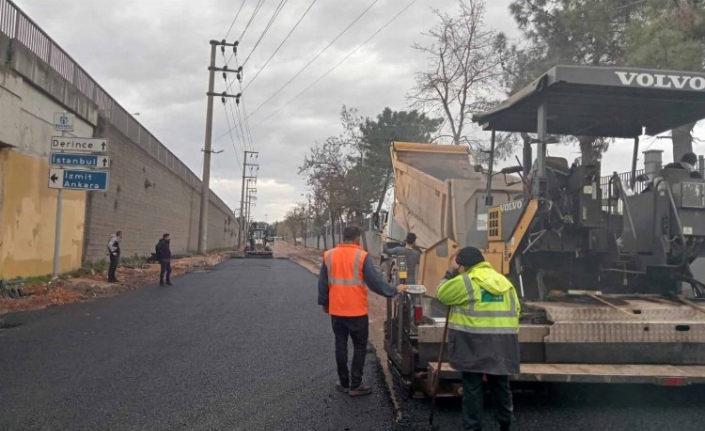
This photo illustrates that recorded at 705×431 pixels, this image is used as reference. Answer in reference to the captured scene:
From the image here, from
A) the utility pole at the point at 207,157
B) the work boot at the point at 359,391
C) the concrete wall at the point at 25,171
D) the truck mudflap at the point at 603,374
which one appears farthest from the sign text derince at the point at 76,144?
the utility pole at the point at 207,157

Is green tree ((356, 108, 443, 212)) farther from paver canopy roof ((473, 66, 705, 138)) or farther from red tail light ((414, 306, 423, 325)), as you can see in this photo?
red tail light ((414, 306, 423, 325))

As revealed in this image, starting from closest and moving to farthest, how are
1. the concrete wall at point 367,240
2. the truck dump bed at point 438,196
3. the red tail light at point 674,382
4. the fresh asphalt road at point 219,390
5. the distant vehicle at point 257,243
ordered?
the red tail light at point 674,382
the fresh asphalt road at point 219,390
the truck dump bed at point 438,196
the concrete wall at point 367,240
the distant vehicle at point 257,243

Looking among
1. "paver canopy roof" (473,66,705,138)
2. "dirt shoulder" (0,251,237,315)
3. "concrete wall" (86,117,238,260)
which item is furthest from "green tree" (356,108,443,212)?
"paver canopy roof" (473,66,705,138)

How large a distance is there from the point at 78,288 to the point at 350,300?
10110 millimetres

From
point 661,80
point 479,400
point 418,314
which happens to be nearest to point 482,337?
point 479,400

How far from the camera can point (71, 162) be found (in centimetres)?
1383

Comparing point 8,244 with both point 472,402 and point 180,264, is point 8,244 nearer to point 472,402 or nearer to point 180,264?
point 472,402

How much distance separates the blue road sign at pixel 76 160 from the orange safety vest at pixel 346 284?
32.9ft

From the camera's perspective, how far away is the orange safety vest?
5723 mm

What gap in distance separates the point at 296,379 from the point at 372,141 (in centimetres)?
3265

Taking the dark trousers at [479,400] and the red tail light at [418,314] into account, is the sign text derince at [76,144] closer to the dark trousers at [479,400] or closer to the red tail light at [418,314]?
the red tail light at [418,314]

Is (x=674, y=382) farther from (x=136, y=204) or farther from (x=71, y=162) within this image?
(x=136, y=204)

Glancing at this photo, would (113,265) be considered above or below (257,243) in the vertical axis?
below

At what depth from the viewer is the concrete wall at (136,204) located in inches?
754
